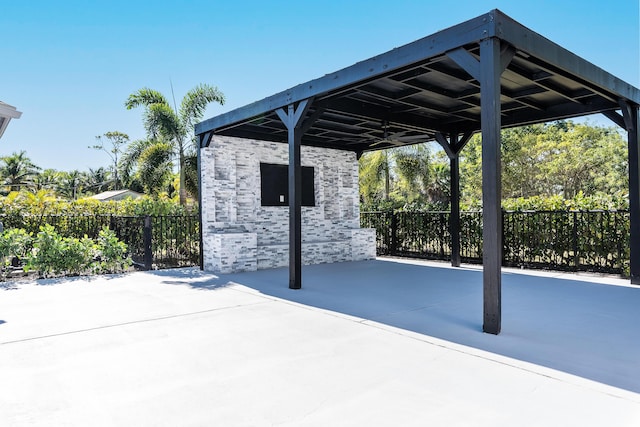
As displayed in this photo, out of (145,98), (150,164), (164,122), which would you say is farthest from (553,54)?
(145,98)

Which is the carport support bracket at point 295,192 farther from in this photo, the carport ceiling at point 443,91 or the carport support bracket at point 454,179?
the carport support bracket at point 454,179

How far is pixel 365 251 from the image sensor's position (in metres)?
10.2

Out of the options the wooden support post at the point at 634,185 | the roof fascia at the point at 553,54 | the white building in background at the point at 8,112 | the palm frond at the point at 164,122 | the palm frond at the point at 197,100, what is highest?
the palm frond at the point at 197,100

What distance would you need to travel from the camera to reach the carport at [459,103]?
3.82 meters

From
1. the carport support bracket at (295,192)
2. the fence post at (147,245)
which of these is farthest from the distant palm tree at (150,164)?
the carport support bracket at (295,192)

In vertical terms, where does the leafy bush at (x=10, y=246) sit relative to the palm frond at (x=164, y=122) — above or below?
below

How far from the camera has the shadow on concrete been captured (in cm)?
321

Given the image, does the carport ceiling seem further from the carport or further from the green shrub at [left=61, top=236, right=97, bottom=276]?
the green shrub at [left=61, top=236, right=97, bottom=276]

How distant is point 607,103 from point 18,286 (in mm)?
9716

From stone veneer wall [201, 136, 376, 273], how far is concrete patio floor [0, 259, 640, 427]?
91.7 inches

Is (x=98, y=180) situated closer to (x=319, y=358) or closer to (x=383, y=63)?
(x=383, y=63)

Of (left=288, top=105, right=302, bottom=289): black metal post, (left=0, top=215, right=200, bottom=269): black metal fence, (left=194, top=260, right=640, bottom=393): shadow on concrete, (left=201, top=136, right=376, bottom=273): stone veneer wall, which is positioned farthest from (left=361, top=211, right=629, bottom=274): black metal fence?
(left=0, top=215, right=200, bottom=269): black metal fence

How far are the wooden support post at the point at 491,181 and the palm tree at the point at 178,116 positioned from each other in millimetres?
11243

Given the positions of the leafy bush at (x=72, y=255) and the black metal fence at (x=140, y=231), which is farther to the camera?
the black metal fence at (x=140, y=231)
